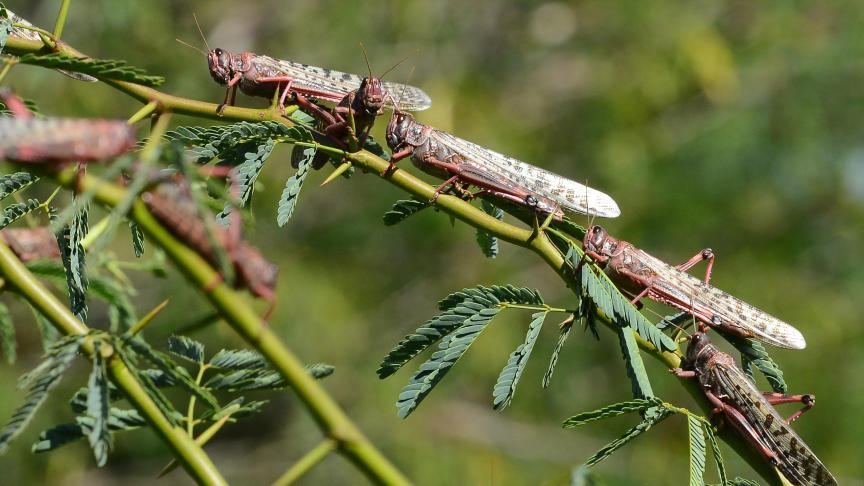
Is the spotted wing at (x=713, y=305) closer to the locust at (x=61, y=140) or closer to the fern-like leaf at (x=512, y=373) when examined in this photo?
the fern-like leaf at (x=512, y=373)

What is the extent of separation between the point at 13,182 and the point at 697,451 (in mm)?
1373

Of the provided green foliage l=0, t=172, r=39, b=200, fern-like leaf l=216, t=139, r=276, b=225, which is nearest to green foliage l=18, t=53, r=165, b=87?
green foliage l=0, t=172, r=39, b=200

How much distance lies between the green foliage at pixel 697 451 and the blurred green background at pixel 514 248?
4.88 meters

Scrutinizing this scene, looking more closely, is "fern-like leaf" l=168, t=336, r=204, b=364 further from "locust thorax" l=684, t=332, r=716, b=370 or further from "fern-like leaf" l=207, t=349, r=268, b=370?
"locust thorax" l=684, t=332, r=716, b=370

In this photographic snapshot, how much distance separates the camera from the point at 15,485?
22.7 feet

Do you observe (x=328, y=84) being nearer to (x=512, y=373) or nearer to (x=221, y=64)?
(x=221, y=64)

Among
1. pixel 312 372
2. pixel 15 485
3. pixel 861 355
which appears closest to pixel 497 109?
pixel 861 355

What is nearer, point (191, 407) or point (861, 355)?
point (191, 407)

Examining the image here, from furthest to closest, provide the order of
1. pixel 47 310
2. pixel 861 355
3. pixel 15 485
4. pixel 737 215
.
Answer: pixel 737 215 < pixel 861 355 < pixel 15 485 < pixel 47 310

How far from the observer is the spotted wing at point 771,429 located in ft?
6.56

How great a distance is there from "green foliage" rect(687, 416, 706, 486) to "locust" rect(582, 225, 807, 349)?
1.51ft

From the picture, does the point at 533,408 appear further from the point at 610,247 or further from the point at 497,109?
the point at 610,247

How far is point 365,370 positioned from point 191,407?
591 centimetres

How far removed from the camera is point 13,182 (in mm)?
1607
